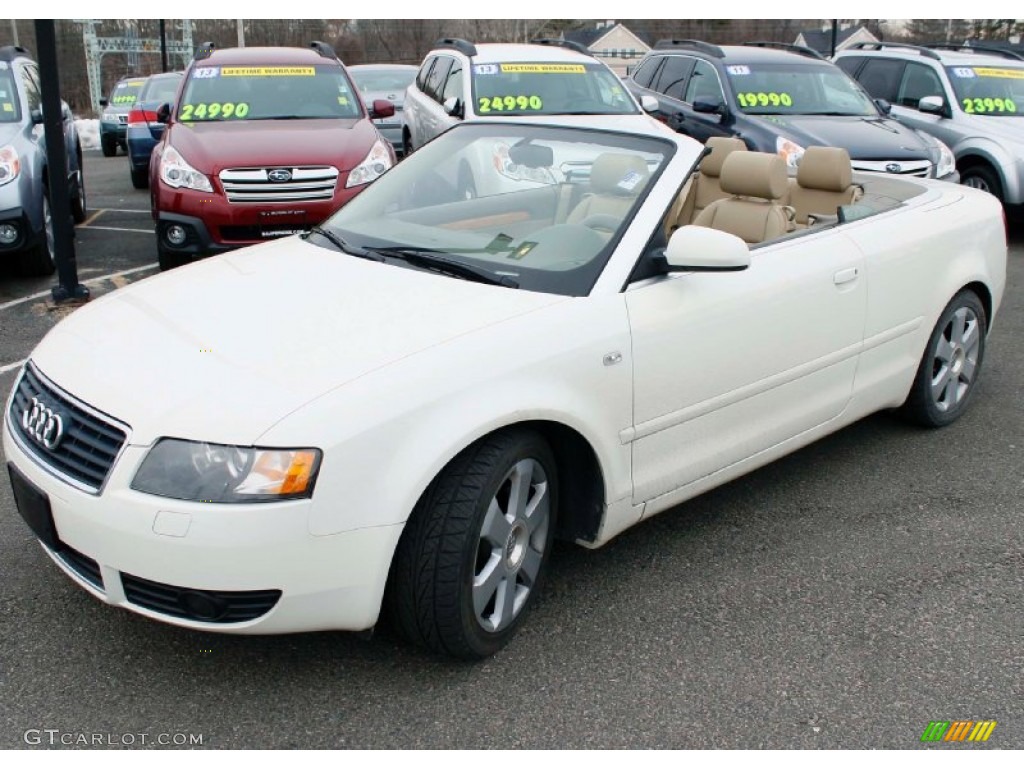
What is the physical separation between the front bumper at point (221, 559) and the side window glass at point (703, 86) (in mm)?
8476

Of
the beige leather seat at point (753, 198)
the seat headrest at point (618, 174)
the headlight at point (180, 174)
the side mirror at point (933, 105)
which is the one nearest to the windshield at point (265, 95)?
the headlight at point (180, 174)

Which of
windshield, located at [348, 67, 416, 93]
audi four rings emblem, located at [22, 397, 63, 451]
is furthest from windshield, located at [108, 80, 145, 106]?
audi four rings emblem, located at [22, 397, 63, 451]

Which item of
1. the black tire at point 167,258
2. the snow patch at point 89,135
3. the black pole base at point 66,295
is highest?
the black tire at point 167,258

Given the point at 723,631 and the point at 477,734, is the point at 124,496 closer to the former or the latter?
the point at 477,734

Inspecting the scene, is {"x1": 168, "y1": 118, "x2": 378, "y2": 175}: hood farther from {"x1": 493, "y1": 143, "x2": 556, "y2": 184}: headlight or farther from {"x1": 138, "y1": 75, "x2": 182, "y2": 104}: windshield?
{"x1": 138, "y1": 75, "x2": 182, "y2": 104}: windshield

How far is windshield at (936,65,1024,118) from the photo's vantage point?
420 inches

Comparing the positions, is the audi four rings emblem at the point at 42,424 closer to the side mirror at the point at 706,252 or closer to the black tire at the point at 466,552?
the black tire at the point at 466,552

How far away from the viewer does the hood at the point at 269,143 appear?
25.7 ft

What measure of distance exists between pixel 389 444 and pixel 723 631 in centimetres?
129

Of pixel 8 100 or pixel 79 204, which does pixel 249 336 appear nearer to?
pixel 8 100

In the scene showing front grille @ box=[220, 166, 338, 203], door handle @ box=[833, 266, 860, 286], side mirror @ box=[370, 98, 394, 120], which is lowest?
front grille @ box=[220, 166, 338, 203]

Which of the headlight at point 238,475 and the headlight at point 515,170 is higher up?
the headlight at point 515,170

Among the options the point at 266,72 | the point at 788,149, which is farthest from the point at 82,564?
the point at 788,149

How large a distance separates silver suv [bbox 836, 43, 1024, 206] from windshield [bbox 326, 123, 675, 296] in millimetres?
7291
